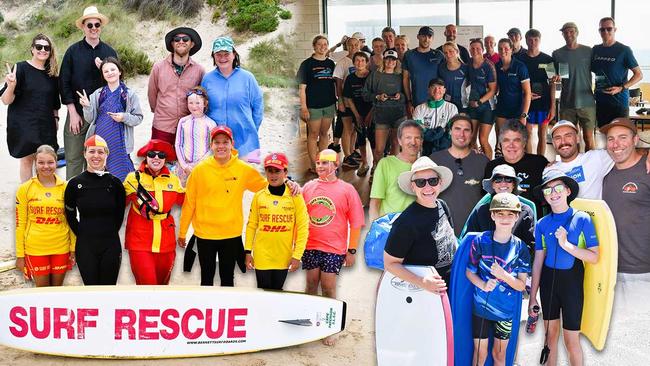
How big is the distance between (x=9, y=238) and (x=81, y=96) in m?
2.53

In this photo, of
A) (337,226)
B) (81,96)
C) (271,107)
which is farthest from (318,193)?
(271,107)

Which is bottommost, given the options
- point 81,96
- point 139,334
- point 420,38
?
point 139,334

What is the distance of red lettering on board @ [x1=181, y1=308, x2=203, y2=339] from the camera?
4.20 meters

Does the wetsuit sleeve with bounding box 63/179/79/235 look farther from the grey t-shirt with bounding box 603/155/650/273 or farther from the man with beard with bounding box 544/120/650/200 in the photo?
the grey t-shirt with bounding box 603/155/650/273

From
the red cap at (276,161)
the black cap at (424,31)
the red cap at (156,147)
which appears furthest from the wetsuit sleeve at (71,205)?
the black cap at (424,31)

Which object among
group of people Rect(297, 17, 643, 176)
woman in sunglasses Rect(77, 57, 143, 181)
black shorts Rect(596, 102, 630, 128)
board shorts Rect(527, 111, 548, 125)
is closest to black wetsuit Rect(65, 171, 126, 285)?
woman in sunglasses Rect(77, 57, 143, 181)

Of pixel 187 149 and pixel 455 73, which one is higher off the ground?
pixel 455 73

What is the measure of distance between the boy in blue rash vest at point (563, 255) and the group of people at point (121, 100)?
73.2 inches

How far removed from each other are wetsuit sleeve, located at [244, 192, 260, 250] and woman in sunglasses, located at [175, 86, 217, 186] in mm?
558

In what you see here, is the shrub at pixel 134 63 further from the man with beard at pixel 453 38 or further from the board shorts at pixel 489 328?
the board shorts at pixel 489 328

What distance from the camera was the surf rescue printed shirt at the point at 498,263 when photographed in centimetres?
331

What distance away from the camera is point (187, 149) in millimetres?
4531

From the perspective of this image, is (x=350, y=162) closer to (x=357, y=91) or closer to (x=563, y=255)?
(x=357, y=91)

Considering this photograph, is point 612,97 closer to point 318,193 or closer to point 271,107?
point 318,193
